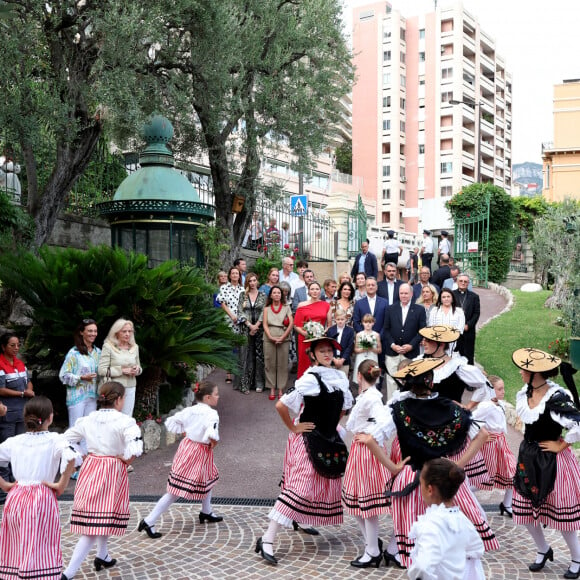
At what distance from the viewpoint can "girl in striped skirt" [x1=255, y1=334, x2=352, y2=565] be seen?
5.34 meters

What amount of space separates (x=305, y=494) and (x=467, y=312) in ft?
19.3

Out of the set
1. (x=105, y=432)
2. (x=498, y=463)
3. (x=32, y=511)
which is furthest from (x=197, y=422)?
(x=498, y=463)

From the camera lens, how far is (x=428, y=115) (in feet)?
219

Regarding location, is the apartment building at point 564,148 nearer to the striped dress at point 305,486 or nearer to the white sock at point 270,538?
the striped dress at point 305,486

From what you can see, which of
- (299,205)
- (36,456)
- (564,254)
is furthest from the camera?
(299,205)

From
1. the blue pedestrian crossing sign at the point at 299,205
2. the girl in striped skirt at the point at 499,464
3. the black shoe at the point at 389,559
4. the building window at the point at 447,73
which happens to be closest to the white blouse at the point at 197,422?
the black shoe at the point at 389,559

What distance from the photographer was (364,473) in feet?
17.6

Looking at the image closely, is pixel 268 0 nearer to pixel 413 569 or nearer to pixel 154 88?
pixel 154 88

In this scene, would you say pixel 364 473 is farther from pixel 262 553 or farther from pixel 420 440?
pixel 262 553

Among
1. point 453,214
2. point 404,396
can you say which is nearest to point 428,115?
point 453,214

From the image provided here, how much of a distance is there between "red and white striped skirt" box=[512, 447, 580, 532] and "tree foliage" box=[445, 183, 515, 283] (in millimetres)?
23558

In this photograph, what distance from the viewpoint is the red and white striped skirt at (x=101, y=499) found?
4.99m

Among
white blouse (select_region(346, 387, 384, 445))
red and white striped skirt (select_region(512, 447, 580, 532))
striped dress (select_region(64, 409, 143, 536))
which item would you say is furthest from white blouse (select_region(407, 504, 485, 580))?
striped dress (select_region(64, 409, 143, 536))

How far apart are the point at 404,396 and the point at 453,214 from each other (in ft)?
83.1
